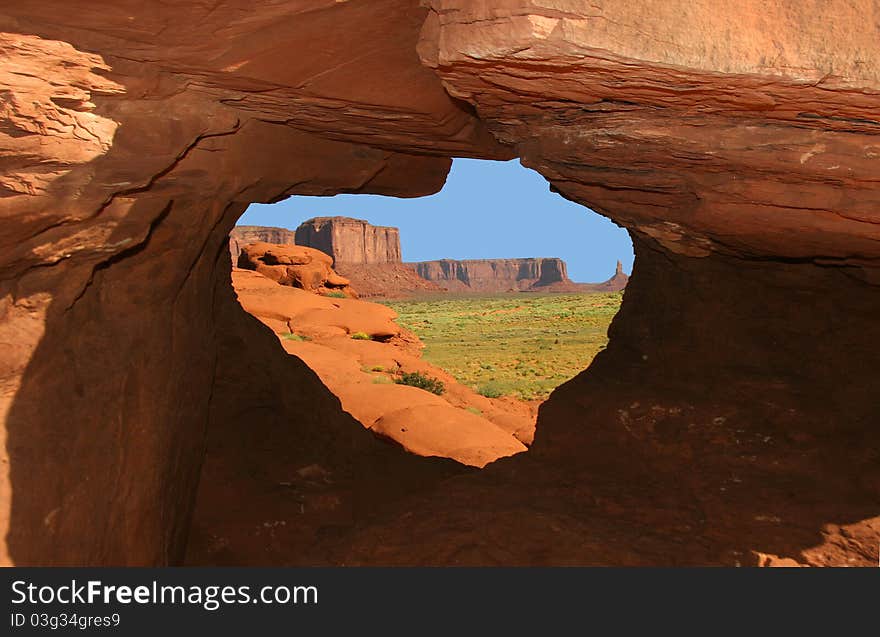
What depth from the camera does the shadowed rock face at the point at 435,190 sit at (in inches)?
144

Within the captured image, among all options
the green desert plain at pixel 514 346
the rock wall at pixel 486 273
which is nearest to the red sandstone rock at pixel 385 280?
the green desert plain at pixel 514 346

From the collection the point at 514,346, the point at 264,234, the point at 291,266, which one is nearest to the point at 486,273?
the point at 264,234

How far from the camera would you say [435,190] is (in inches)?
297

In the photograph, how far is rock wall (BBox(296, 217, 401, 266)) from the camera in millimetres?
92062

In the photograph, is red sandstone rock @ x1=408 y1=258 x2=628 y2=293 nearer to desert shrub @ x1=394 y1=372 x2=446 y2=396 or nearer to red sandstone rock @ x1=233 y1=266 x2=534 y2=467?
red sandstone rock @ x1=233 y1=266 x2=534 y2=467

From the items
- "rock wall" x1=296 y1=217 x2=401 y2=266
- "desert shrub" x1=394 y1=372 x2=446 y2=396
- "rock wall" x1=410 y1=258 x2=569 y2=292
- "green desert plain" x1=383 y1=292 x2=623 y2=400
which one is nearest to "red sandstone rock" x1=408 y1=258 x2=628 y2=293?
"rock wall" x1=410 y1=258 x2=569 y2=292

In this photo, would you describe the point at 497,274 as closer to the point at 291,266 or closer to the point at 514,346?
the point at 514,346

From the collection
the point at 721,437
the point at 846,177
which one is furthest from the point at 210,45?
the point at 721,437

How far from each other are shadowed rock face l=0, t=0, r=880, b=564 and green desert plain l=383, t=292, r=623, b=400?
12.9 meters

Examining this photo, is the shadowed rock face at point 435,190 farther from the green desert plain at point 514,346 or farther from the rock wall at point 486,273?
the rock wall at point 486,273

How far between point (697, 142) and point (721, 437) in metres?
3.06

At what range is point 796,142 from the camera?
3982 mm

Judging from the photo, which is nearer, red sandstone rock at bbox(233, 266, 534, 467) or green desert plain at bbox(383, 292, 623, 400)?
red sandstone rock at bbox(233, 266, 534, 467)

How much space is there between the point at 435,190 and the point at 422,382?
872cm
